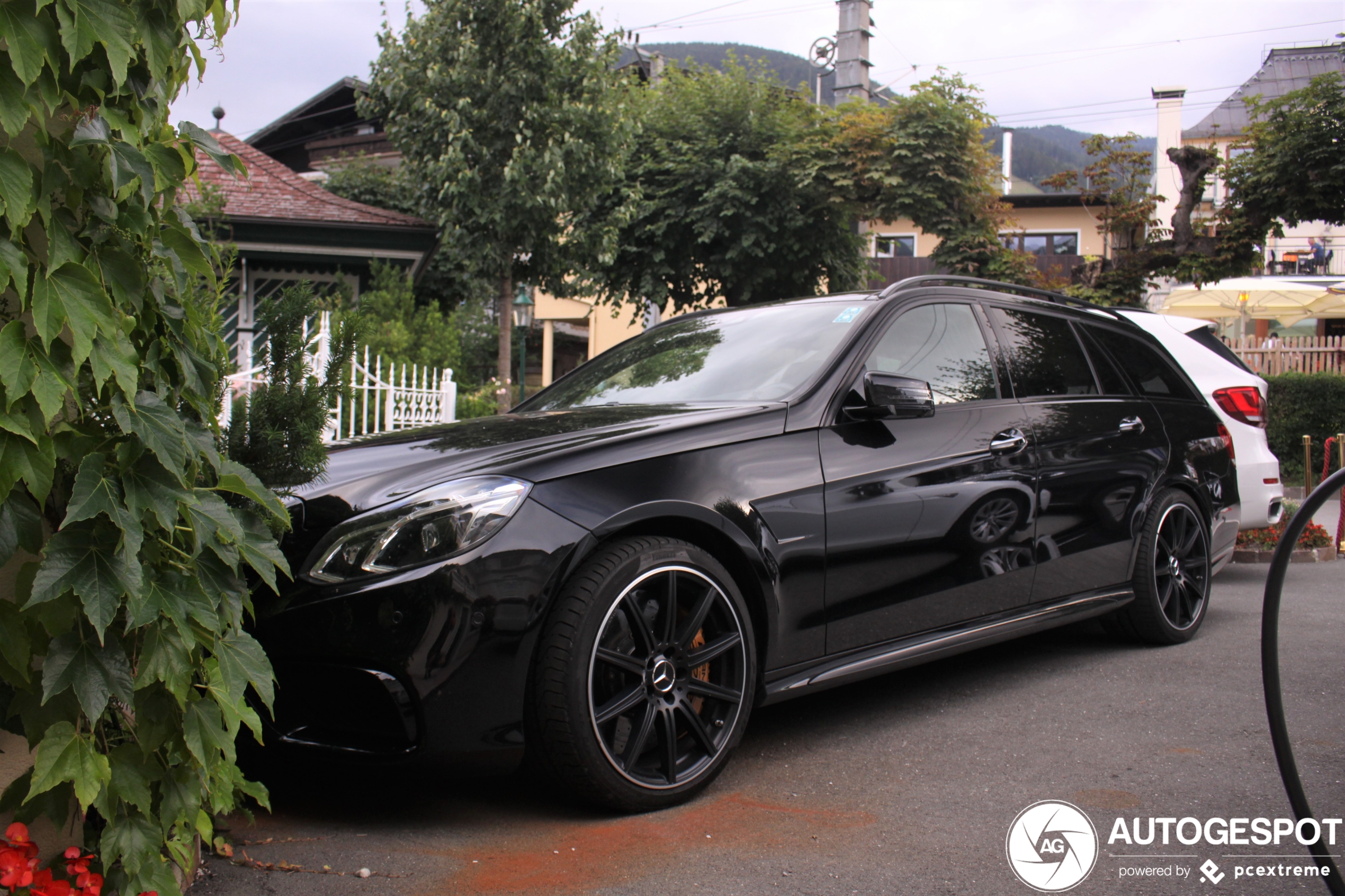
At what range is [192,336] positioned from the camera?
7.15 ft

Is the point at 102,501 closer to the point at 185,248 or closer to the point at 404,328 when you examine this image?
the point at 185,248

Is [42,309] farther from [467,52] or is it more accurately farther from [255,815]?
[467,52]

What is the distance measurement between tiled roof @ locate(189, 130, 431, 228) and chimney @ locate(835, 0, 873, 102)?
49.6 feet


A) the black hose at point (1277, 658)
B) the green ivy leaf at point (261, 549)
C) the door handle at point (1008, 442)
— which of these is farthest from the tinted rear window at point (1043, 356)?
the green ivy leaf at point (261, 549)

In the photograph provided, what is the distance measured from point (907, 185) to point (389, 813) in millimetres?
12583

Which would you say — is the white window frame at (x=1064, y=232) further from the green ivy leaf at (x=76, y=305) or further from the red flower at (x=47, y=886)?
the red flower at (x=47, y=886)

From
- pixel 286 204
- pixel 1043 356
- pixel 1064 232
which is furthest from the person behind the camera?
pixel 1064 232

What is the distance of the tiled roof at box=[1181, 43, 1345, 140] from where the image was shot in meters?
38.8

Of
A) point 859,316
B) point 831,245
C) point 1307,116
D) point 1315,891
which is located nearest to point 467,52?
point 831,245

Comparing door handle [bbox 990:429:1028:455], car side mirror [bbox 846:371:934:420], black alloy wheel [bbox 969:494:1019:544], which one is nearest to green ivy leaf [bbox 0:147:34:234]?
car side mirror [bbox 846:371:934:420]

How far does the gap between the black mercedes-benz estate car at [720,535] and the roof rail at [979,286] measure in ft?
0.09

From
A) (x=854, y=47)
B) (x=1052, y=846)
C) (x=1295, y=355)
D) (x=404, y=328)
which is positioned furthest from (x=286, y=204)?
(x=854, y=47)

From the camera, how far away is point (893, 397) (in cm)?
355

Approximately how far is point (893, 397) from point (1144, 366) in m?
2.37
